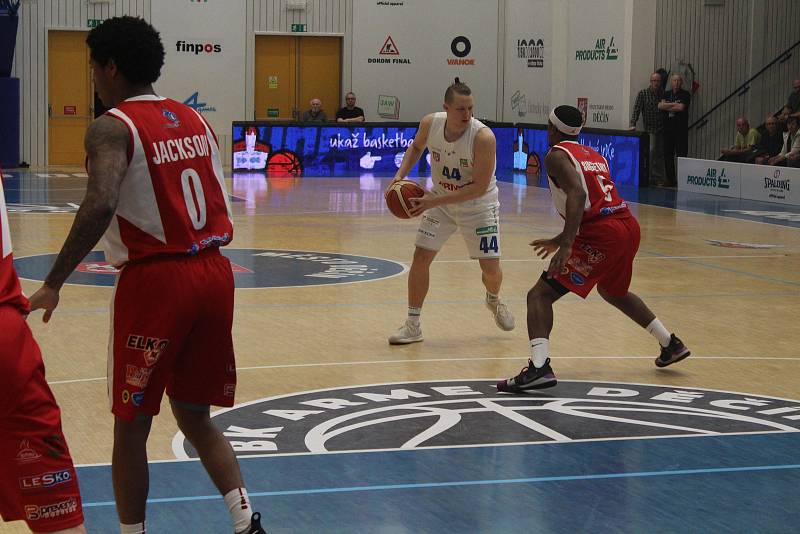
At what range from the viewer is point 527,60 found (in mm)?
27719

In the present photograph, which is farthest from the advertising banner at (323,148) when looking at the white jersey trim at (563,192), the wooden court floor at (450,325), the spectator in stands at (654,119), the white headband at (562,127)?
the white headband at (562,127)

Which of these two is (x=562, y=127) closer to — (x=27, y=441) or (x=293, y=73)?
(x=27, y=441)

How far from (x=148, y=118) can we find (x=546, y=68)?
77.0 ft

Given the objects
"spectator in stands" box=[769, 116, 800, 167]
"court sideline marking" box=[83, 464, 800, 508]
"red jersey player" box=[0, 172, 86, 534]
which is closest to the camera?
"red jersey player" box=[0, 172, 86, 534]

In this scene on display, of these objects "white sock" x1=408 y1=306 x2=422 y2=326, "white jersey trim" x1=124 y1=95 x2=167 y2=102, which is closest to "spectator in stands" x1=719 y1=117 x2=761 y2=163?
"white sock" x1=408 y1=306 x2=422 y2=326

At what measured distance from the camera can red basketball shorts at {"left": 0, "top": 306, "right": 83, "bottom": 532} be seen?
317 centimetres

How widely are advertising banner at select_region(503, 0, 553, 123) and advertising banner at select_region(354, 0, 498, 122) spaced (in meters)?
0.48

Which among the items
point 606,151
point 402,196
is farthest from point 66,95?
point 402,196

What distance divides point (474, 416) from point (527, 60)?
72.8 feet

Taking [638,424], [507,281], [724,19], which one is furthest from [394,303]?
[724,19]

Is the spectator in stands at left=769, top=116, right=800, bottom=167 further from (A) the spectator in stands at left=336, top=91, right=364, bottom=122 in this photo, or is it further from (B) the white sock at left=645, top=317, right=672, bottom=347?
(B) the white sock at left=645, top=317, right=672, bottom=347

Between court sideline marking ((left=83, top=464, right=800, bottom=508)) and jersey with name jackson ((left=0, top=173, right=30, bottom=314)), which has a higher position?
jersey with name jackson ((left=0, top=173, right=30, bottom=314))

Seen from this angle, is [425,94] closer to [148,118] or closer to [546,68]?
[546,68]

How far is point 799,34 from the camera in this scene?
24.9 m
